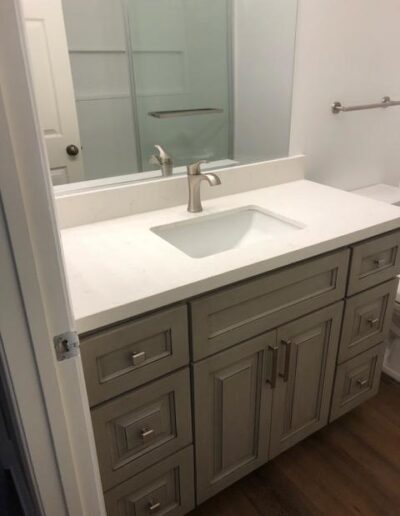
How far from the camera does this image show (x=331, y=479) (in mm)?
1477

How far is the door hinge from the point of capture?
66 centimetres

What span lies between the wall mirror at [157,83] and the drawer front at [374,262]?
605 millimetres

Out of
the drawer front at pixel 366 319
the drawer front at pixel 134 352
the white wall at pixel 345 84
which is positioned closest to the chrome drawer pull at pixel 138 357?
the drawer front at pixel 134 352

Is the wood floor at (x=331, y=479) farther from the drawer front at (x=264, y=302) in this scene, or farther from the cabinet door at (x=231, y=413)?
the drawer front at (x=264, y=302)

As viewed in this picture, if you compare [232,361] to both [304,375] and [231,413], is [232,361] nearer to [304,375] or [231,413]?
[231,413]

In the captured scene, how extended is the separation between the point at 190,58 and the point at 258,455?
1403mm

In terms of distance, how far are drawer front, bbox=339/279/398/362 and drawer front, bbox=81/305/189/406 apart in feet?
2.05

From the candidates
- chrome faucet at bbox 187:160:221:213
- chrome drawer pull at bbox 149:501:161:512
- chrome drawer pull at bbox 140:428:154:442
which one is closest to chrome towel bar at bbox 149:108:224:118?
chrome faucet at bbox 187:160:221:213

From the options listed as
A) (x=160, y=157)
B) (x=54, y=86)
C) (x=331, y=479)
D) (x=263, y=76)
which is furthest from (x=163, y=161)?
(x=331, y=479)

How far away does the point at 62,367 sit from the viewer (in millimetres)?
677

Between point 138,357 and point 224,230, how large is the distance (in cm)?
64

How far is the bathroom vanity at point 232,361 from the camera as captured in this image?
3.13ft

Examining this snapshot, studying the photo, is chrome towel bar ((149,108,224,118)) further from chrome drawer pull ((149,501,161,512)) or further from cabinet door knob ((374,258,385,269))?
chrome drawer pull ((149,501,161,512))

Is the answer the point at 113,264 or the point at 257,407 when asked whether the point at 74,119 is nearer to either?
the point at 113,264
